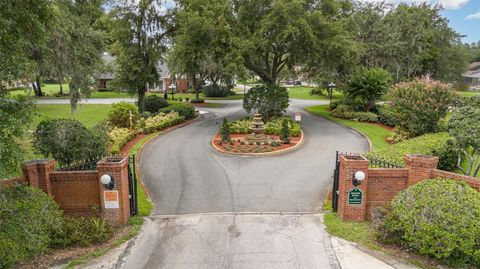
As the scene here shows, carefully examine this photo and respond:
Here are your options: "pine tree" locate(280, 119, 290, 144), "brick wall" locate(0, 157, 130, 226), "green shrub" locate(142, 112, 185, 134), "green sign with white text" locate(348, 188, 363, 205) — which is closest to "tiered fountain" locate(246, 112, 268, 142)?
"pine tree" locate(280, 119, 290, 144)

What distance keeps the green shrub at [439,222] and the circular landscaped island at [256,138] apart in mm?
9049

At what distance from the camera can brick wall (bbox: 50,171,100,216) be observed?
9.51 m

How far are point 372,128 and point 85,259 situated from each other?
68.1 feet

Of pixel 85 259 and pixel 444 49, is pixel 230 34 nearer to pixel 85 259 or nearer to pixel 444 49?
pixel 85 259

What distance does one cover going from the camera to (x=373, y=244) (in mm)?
8500

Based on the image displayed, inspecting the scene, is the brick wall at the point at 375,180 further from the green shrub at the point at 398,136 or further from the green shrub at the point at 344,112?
the green shrub at the point at 344,112

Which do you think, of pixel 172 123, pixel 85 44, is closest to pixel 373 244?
pixel 85 44

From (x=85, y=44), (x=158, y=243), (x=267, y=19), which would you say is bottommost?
(x=158, y=243)

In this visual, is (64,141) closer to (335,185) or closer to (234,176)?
(234,176)

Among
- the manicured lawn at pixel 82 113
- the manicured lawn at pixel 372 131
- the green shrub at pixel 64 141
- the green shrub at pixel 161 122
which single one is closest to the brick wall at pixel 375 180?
the green shrub at pixel 64 141

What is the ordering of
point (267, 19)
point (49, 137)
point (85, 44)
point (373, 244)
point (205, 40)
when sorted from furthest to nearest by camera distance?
1. point (205, 40)
2. point (267, 19)
3. point (85, 44)
4. point (49, 137)
5. point (373, 244)

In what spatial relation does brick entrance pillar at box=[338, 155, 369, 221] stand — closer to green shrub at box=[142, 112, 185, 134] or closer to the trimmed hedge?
the trimmed hedge

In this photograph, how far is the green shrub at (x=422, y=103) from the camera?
59.2ft

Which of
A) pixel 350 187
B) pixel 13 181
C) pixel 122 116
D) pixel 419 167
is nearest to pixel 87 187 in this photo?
pixel 13 181
